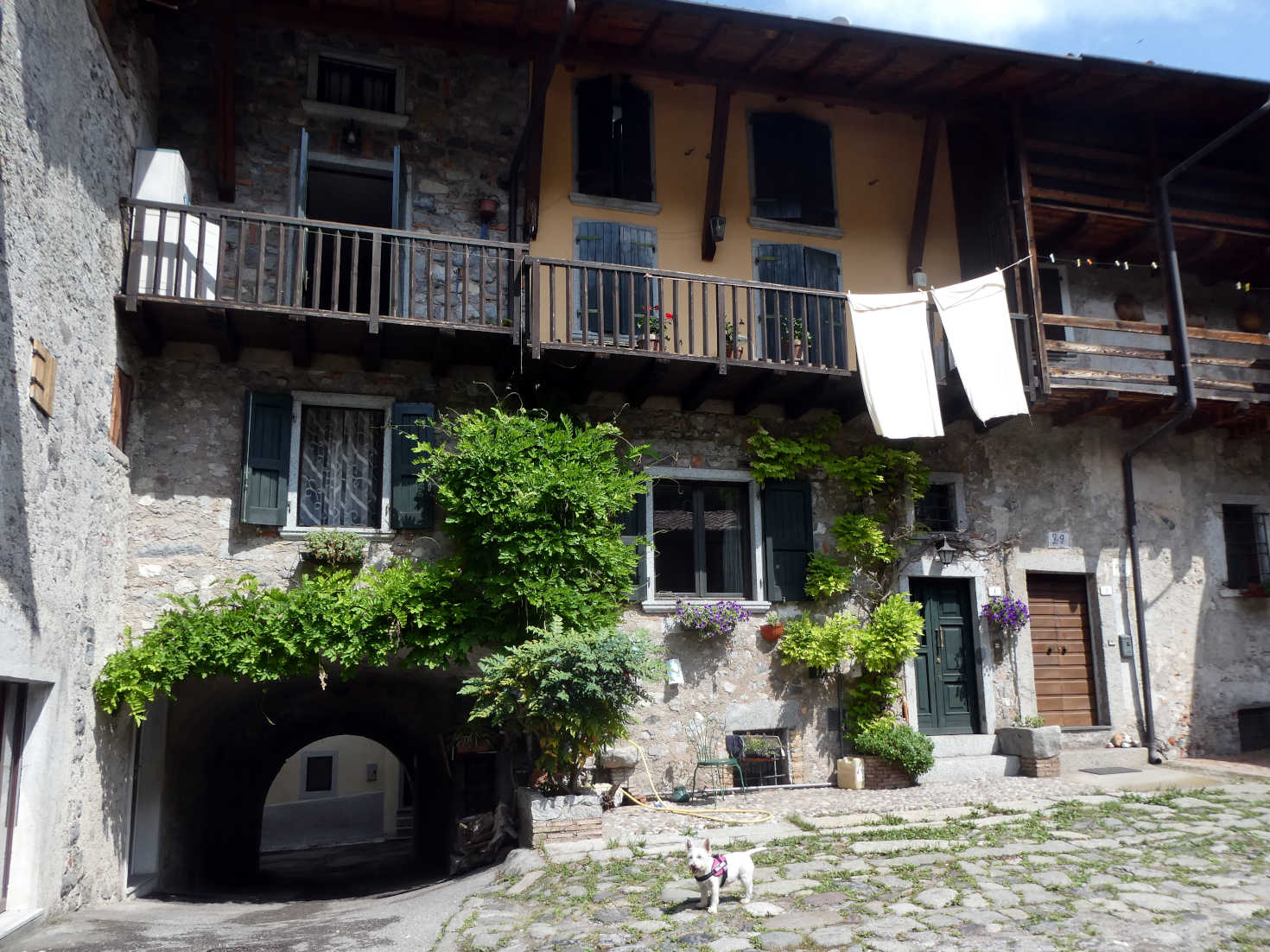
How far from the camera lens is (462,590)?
9492 mm

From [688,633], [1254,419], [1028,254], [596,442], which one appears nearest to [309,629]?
[596,442]

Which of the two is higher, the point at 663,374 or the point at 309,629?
the point at 663,374

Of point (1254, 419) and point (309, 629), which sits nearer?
point (309, 629)

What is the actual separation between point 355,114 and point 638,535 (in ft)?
18.4

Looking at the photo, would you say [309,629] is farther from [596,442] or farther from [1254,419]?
[1254,419]

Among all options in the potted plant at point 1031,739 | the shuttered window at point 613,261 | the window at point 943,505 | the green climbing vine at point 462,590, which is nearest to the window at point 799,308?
the shuttered window at point 613,261

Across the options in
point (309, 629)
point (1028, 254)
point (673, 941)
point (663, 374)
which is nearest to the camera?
point (673, 941)

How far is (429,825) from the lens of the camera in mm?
15695

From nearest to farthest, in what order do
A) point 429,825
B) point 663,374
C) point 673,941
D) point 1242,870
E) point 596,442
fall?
point 673,941
point 1242,870
point 596,442
point 663,374
point 429,825

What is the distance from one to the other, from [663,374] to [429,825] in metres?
9.12

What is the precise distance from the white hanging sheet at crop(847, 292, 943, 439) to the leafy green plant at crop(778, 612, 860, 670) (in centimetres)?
219

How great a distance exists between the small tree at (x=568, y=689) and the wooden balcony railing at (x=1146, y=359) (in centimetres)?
649

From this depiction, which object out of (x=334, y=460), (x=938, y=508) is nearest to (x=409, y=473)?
(x=334, y=460)

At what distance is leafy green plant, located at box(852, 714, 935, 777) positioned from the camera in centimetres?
1041
